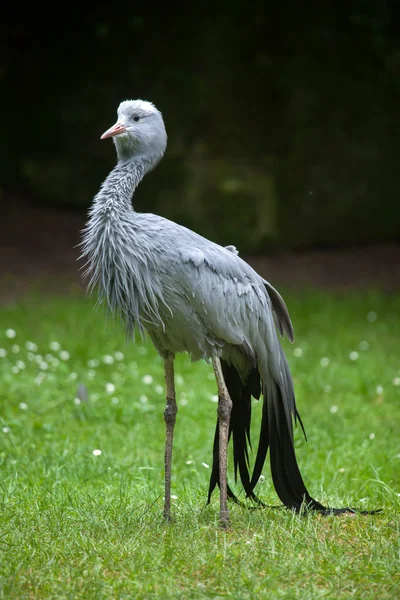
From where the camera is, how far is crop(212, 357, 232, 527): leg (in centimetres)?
348

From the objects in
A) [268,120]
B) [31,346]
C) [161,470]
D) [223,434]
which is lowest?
[31,346]

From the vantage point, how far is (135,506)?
3736mm

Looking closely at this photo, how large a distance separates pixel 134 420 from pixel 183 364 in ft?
4.70

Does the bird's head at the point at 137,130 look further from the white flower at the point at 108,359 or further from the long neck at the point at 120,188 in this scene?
the white flower at the point at 108,359

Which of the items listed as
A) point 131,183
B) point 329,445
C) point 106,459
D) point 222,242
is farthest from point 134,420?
point 222,242

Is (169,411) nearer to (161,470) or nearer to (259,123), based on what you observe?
(161,470)

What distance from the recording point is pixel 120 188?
3596 mm

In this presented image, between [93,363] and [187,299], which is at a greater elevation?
[187,299]

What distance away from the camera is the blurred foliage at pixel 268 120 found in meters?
10.6

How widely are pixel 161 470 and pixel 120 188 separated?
5.90ft

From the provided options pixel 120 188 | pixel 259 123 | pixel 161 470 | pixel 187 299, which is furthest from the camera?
pixel 259 123

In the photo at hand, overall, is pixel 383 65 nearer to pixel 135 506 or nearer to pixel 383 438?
pixel 383 438

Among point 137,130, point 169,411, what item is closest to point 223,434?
point 169,411

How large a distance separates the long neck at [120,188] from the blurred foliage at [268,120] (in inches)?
268
